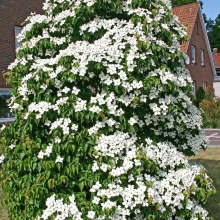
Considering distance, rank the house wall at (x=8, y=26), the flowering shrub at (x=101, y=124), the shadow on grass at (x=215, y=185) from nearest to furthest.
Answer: the flowering shrub at (x=101, y=124)
the shadow on grass at (x=215, y=185)
the house wall at (x=8, y=26)

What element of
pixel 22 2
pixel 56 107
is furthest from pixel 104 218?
pixel 22 2

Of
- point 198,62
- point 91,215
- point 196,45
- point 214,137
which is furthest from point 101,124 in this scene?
point 198,62

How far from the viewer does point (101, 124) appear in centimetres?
314

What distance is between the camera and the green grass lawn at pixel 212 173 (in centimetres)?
499

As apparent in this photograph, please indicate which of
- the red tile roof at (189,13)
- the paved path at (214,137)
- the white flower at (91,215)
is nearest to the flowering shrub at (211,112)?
the paved path at (214,137)

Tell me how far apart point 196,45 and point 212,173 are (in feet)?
49.3

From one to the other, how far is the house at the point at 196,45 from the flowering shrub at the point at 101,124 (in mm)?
16332

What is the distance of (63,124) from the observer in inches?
120

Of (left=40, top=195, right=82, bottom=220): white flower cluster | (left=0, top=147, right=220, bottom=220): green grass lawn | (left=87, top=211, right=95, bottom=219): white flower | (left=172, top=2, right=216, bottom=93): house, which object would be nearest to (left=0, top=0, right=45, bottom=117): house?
(left=0, top=147, right=220, bottom=220): green grass lawn

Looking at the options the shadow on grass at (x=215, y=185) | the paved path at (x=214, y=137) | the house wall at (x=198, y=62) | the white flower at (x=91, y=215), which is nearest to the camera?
the white flower at (x=91, y=215)

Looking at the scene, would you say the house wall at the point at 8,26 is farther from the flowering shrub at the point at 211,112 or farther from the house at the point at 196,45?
the house at the point at 196,45

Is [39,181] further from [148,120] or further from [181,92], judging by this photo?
[181,92]

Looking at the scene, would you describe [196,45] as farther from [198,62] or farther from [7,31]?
[7,31]

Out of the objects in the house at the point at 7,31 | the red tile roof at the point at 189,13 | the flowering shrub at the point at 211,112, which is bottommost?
the flowering shrub at the point at 211,112
